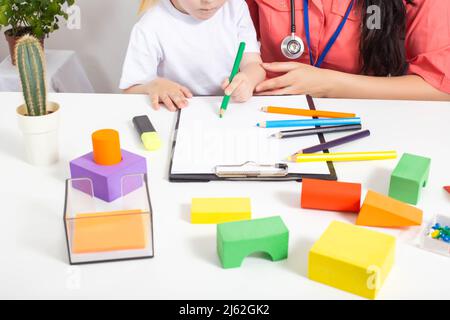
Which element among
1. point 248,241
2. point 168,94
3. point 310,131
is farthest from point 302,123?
point 248,241

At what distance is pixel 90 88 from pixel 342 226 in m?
1.71

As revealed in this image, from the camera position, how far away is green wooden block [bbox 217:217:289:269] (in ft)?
2.04

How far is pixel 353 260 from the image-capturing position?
0.59m

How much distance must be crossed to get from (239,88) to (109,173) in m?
0.38

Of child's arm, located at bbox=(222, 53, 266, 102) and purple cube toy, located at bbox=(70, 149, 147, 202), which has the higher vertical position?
child's arm, located at bbox=(222, 53, 266, 102)

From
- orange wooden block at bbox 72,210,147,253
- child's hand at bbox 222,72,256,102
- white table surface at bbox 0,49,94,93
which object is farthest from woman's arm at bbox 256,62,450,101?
white table surface at bbox 0,49,94,93

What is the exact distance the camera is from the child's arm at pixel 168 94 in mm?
1025

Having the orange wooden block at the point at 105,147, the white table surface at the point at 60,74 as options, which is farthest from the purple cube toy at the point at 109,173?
the white table surface at the point at 60,74

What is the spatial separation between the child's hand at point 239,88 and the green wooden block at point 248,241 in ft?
1.39

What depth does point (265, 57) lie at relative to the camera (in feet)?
4.68

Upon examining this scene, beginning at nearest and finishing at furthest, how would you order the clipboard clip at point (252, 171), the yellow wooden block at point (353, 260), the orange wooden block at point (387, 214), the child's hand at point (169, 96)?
the yellow wooden block at point (353, 260)
the orange wooden block at point (387, 214)
the clipboard clip at point (252, 171)
the child's hand at point (169, 96)

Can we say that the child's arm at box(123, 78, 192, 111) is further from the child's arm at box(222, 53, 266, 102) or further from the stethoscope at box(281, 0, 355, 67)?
the stethoscope at box(281, 0, 355, 67)

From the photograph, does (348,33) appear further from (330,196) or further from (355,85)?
(330,196)

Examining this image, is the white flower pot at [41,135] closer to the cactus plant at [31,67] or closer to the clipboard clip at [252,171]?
the cactus plant at [31,67]
